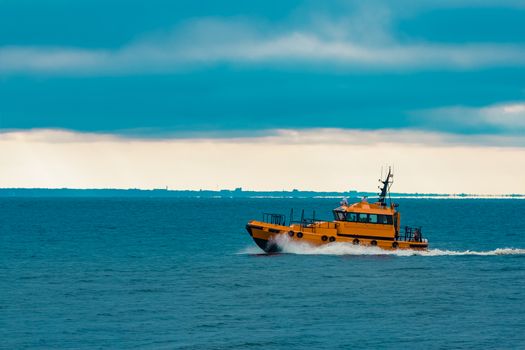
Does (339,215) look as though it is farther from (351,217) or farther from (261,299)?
(261,299)

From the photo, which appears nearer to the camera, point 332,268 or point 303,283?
point 303,283

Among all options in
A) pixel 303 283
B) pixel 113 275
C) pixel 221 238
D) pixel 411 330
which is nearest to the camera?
pixel 411 330

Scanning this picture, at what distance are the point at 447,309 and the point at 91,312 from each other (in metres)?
18.2

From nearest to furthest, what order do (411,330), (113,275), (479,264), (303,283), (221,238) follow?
(411,330)
(303,283)
(113,275)
(479,264)
(221,238)

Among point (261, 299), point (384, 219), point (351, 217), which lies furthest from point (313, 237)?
point (261, 299)

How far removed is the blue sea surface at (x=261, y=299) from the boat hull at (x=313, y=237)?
786mm

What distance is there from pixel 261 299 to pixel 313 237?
78.8ft

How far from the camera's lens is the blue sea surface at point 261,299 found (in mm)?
42312

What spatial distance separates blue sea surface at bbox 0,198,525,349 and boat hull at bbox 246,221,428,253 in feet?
2.58

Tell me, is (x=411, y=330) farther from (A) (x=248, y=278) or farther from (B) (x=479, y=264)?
(B) (x=479, y=264)

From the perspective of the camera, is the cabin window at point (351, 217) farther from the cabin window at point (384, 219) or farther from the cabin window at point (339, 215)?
the cabin window at point (384, 219)

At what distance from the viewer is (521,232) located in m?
130

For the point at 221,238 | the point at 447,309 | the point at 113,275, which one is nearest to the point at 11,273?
the point at 113,275

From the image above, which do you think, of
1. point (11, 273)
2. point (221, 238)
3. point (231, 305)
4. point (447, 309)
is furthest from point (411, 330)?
point (221, 238)
